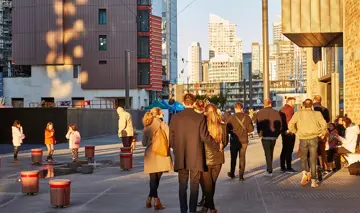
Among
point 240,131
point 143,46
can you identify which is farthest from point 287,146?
point 143,46

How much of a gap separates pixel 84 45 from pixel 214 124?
60.8 meters

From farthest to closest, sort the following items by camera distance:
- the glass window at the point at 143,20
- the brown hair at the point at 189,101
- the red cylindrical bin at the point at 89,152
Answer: the glass window at the point at 143,20 → the red cylindrical bin at the point at 89,152 → the brown hair at the point at 189,101

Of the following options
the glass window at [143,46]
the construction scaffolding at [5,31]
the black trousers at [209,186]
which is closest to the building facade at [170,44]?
the construction scaffolding at [5,31]

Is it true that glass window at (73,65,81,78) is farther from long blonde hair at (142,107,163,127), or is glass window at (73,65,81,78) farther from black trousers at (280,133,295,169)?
long blonde hair at (142,107,163,127)

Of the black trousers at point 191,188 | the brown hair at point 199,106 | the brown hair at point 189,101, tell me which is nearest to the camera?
the black trousers at point 191,188

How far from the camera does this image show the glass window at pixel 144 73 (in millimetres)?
70875

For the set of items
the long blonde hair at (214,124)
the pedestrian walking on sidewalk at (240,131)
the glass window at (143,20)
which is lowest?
the pedestrian walking on sidewalk at (240,131)

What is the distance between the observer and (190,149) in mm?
9242

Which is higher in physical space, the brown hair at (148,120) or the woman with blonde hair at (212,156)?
the brown hair at (148,120)

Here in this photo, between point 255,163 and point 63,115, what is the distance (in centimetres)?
1692

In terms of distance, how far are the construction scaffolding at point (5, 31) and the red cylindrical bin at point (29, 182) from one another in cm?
7040

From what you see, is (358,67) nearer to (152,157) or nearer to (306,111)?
(306,111)

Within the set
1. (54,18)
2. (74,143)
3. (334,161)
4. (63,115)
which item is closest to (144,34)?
(54,18)

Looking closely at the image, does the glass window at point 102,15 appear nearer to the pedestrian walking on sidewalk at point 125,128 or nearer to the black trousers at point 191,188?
the pedestrian walking on sidewalk at point 125,128
